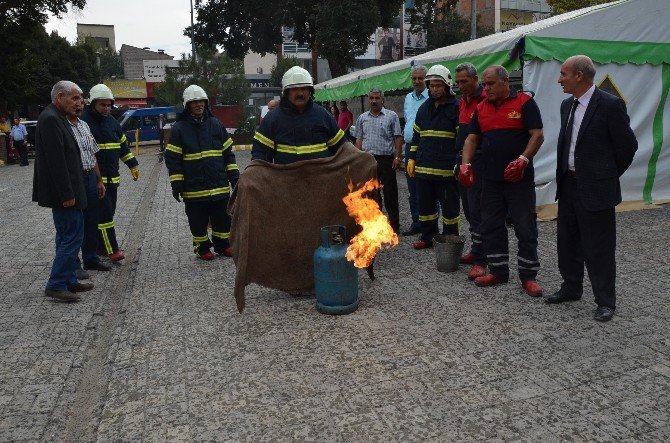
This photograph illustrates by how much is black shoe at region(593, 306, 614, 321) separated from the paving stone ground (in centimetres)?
6

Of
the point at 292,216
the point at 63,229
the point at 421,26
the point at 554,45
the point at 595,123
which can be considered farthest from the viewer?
the point at 421,26

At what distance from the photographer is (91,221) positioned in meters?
6.17

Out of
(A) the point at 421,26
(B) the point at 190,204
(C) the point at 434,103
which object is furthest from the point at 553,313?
(A) the point at 421,26

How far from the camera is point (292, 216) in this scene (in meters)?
4.89

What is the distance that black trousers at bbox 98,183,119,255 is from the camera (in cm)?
664

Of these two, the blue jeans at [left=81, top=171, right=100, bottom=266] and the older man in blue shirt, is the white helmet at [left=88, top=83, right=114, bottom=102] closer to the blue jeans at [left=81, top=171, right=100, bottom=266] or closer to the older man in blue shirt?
the blue jeans at [left=81, top=171, right=100, bottom=266]

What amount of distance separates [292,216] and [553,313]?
2392mm

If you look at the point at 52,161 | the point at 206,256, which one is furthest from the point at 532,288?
the point at 52,161

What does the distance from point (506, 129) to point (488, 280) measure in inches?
57.5

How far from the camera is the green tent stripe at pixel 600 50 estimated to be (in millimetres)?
7926

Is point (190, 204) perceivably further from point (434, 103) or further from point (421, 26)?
point (421, 26)

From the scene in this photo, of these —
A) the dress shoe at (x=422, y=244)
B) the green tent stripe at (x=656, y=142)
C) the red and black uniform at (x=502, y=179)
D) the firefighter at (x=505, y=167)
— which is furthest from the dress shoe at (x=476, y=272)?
the green tent stripe at (x=656, y=142)

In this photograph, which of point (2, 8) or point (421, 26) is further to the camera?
point (421, 26)

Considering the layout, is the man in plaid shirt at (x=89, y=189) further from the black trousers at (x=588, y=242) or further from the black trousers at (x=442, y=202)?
the black trousers at (x=588, y=242)
